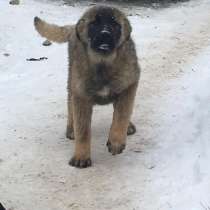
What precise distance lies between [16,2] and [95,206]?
364 inches

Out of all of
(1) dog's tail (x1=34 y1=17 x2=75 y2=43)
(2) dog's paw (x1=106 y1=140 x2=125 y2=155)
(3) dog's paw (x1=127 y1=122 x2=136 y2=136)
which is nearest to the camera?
(2) dog's paw (x1=106 y1=140 x2=125 y2=155)

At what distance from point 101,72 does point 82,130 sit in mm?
675

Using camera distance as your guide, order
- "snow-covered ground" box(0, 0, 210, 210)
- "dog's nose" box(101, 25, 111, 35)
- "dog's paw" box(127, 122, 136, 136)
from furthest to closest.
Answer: "dog's paw" box(127, 122, 136, 136) < "dog's nose" box(101, 25, 111, 35) < "snow-covered ground" box(0, 0, 210, 210)

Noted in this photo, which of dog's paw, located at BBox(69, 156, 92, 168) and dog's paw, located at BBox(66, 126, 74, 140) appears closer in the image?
dog's paw, located at BBox(69, 156, 92, 168)

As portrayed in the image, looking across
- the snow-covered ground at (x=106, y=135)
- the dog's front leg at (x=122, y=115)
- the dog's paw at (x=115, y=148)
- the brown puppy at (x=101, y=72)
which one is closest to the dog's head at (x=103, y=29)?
the brown puppy at (x=101, y=72)

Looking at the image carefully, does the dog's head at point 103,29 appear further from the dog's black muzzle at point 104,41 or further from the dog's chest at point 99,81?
the dog's chest at point 99,81

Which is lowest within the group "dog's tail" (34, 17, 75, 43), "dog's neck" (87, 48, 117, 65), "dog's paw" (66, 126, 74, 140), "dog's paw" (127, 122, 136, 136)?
"dog's paw" (66, 126, 74, 140)

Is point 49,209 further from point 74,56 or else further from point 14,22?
point 14,22

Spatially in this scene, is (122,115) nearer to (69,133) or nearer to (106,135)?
(106,135)

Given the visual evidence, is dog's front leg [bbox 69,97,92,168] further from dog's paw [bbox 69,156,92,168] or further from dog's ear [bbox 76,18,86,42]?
dog's ear [bbox 76,18,86,42]

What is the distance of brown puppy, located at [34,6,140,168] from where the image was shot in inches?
249

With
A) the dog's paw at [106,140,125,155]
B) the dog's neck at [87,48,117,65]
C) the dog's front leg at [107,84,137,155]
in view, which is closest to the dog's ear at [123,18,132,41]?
the dog's neck at [87,48,117,65]

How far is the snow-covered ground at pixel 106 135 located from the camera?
595cm

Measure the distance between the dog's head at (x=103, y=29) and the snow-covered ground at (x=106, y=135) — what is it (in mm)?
1349
